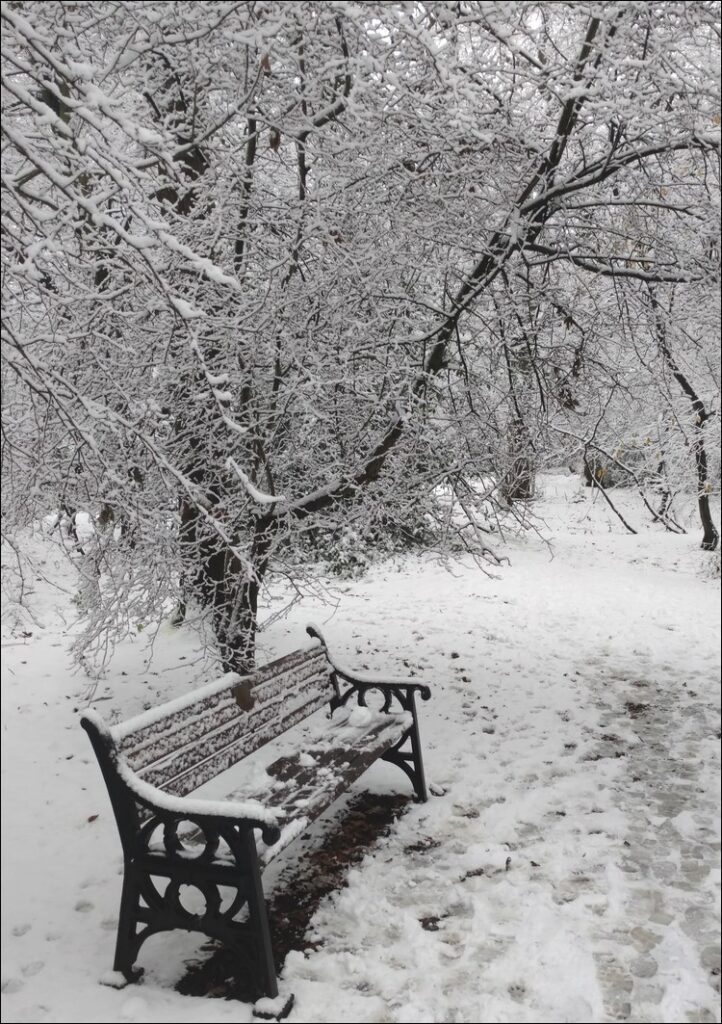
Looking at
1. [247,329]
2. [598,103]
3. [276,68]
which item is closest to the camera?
[598,103]

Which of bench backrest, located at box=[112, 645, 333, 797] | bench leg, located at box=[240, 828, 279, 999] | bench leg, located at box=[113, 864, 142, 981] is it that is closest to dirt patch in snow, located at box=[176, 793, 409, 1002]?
bench leg, located at box=[240, 828, 279, 999]

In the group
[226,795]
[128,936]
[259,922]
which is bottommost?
[128,936]

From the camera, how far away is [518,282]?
4691 millimetres

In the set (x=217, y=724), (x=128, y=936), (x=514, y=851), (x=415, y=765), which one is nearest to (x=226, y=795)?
(x=217, y=724)

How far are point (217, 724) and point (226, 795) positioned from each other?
1.07 feet

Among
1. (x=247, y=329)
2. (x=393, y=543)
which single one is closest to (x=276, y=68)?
(x=247, y=329)

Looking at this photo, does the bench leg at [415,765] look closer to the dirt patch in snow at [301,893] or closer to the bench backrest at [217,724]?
the dirt patch in snow at [301,893]

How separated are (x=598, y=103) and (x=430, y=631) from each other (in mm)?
5995

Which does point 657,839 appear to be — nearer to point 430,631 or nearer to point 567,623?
point 567,623

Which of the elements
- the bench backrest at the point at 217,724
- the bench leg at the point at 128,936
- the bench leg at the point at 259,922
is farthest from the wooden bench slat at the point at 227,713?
the bench leg at the point at 259,922

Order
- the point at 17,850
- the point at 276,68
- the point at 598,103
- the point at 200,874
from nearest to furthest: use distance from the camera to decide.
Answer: the point at 17,850, the point at 200,874, the point at 598,103, the point at 276,68

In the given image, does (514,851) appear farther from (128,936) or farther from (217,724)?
(128,936)

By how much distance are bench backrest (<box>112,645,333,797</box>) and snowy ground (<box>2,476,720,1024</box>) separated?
48 cm

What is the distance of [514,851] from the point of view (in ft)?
12.4
